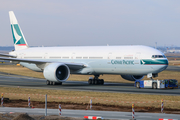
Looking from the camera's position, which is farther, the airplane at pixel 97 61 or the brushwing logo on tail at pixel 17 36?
the brushwing logo on tail at pixel 17 36

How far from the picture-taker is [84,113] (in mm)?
22281

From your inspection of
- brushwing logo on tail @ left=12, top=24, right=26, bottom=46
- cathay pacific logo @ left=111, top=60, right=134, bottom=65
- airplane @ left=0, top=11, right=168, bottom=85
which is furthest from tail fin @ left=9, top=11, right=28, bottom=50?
cathay pacific logo @ left=111, top=60, right=134, bottom=65

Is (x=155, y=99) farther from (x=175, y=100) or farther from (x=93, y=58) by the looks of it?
(x=93, y=58)

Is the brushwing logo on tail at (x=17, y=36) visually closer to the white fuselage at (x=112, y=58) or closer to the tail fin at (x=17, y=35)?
the tail fin at (x=17, y=35)

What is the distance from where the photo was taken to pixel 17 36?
190ft

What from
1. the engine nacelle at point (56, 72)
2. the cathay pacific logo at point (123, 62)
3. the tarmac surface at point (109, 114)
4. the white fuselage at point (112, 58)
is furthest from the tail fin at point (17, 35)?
the tarmac surface at point (109, 114)

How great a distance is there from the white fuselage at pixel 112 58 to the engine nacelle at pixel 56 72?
2.04 meters

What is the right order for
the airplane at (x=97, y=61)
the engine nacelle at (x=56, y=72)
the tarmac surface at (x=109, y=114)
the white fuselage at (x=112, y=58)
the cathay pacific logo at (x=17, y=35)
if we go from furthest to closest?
the cathay pacific logo at (x=17, y=35)
the engine nacelle at (x=56, y=72)
the airplane at (x=97, y=61)
the white fuselage at (x=112, y=58)
the tarmac surface at (x=109, y=114)

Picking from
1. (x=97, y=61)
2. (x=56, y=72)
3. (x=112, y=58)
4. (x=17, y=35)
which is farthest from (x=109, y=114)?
(x=17, y=35)

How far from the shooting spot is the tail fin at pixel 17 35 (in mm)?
57500

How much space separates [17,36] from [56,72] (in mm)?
16427

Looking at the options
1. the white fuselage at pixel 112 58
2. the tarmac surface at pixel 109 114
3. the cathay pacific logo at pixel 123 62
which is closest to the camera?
the tarmac surface at pixel 109 114

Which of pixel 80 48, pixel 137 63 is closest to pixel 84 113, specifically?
pixel 137 63

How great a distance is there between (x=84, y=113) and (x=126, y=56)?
21.5m
